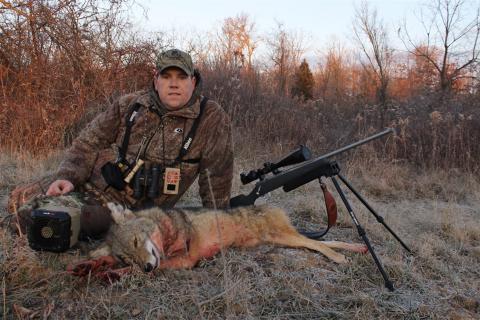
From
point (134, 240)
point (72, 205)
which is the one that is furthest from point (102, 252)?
point (72, 205)

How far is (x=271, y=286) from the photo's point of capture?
2.96 meters

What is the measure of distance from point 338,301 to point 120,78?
23.0 feet

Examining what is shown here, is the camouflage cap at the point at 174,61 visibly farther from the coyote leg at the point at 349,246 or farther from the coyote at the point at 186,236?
the coyote leg at the point at 349,246

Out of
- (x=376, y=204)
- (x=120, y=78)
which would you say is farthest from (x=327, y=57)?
(x=376, y=204)

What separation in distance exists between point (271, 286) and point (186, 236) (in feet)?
2.93

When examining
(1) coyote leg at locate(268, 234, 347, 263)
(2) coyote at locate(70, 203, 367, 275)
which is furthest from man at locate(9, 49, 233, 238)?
(1) coyote leg at locate(268, 234, 347, 263)

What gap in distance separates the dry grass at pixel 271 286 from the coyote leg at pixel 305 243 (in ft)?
0.29

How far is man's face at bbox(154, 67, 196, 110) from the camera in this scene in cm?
388

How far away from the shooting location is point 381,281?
3.19 m

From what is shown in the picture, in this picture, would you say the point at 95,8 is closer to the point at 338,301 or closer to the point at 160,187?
the point at 160,187

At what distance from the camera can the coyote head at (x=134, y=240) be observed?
3051 millimetres

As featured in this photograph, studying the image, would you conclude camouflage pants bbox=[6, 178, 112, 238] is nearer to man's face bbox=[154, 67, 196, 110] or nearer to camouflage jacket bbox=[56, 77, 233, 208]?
camouflage jacket bbox=[56, 77, 233, 208]

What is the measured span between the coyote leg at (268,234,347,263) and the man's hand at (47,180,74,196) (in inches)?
75.8

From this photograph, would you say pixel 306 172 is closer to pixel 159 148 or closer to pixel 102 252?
pixel 159 148
